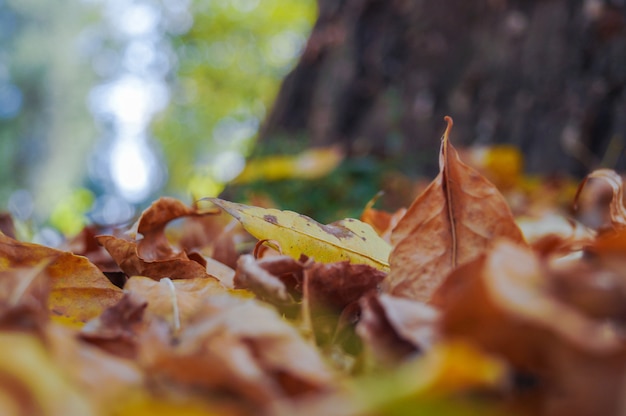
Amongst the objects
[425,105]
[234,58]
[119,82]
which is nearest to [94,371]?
[425,105]

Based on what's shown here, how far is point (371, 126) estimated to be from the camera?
2.55m

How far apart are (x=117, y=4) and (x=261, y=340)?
18.6 meters

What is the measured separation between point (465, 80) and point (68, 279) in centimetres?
213

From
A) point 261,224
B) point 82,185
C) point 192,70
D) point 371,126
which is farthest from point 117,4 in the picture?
point 261,224

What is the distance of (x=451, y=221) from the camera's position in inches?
19.8

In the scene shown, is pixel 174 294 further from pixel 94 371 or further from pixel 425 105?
pixel 425 105

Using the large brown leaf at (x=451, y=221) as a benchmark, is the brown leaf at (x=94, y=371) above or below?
below

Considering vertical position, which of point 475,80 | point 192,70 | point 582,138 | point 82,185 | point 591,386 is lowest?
point 591,386

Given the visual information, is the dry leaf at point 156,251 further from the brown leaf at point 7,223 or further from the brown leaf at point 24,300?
the brown leaf at point 7,223

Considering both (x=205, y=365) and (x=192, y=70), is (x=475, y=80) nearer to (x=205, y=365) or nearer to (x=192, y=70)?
(x=205, y=365)

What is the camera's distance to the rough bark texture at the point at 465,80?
2008 mm

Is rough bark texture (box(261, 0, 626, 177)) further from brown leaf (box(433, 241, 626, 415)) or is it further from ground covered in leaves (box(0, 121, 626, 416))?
brown leaf (box(433, 241, 626, 415))

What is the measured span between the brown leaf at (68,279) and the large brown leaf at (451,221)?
0.83ft

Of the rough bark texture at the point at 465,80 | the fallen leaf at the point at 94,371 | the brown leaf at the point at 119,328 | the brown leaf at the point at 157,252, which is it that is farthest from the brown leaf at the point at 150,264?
the rough bark texture at the point at 465,80
